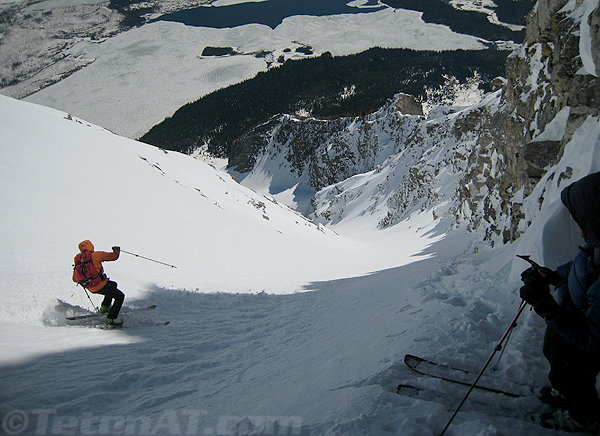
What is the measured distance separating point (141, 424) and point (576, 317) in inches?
158

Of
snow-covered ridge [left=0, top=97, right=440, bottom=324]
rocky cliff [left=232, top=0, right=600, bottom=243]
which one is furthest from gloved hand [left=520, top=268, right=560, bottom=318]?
snow-covered ridge [left=0, top=97, right=440, bottom=324]

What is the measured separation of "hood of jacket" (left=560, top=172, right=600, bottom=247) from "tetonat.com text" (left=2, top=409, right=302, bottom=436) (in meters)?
2.73

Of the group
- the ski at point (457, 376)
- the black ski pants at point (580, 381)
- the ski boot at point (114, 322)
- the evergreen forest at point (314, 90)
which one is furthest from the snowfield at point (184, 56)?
the black ski pants at point (580, 381)

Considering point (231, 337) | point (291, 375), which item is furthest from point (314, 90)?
point (291, 375)

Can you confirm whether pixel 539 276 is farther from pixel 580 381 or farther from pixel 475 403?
pixel 475 403

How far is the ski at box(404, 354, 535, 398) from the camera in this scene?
9.96ft

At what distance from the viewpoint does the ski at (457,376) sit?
304 centimetres

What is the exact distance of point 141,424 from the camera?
353 centimetres

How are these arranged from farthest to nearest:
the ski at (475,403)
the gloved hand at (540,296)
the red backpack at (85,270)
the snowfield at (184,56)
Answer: the snowfield at (184,56)
the red backpack at (85,270)
the ski at (475,403)
the gloved hand at (540,296)

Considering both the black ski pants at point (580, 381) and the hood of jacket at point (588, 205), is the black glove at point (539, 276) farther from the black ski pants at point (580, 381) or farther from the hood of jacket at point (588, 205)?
the black ski pants at point (580, 381)

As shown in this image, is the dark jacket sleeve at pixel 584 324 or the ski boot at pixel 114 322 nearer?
the dark jacket sleeve at pixel 584 324

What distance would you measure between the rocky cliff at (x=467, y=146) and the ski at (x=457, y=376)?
3.95 m

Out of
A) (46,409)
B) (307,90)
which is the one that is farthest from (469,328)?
(307,90)

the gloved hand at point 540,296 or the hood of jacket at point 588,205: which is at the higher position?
the hood of jacket at point 588,205
